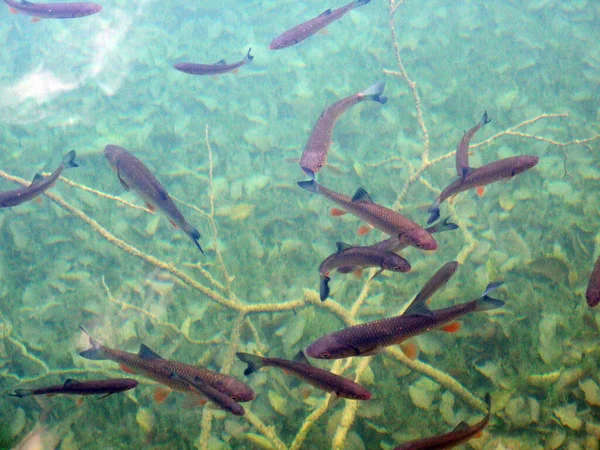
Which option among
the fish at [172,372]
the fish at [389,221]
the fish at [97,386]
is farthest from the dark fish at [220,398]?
the fish at [389,221]

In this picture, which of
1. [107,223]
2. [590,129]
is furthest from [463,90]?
[107,223]

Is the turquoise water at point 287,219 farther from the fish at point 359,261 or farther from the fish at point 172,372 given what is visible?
the fish at point 359,261

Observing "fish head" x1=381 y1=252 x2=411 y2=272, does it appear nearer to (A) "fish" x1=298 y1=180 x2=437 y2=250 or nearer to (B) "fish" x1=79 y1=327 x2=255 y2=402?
(A) "fish" x1=298 y1=180 x2=437 y2=250

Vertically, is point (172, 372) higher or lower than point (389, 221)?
lower

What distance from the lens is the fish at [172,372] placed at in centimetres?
271

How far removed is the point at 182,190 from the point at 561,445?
19.9ft

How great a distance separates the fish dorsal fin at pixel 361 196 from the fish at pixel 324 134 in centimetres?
89

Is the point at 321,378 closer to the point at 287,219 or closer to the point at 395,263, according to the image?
the point at 395,263

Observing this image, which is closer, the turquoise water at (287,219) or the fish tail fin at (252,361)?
the fish tail fin at (252,361)

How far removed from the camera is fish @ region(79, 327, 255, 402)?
8.90ft

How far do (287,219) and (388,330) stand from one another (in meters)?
3.71

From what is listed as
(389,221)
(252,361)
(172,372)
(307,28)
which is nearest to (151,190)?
(172,372)

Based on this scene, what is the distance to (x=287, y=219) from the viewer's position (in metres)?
6.11

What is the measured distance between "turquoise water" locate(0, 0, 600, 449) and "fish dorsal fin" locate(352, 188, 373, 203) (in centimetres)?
153
